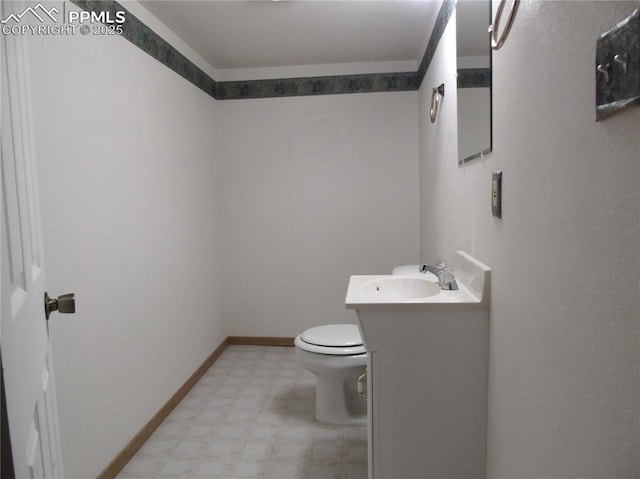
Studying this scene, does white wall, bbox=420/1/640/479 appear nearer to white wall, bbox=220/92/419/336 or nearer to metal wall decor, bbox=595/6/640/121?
A: metal wall decor, bbox=595/6/640/121

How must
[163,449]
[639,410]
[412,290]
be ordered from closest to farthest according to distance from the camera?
[639,410] < [412,290] < [163,449]

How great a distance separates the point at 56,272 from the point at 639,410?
1607 millimetres

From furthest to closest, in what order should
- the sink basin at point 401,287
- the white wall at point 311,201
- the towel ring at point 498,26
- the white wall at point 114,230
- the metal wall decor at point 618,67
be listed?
the white wall at point 311,201 < the sink basin at point 401,287 < the white wall at point 114,230 < the towel ring at point 498,26 < the metal wall decor at point 618,67

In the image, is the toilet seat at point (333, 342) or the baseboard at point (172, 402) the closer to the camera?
the baseboard at point (172, 402)

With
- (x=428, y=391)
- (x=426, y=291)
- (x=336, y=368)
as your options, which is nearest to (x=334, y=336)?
(x=336, y=368)

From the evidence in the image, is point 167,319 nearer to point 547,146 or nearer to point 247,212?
point 247,212

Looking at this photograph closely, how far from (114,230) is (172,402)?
1.10m

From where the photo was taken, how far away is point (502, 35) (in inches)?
43.7

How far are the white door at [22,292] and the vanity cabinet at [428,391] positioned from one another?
0.87m

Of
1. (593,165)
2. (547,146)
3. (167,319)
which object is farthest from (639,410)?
(167,319)

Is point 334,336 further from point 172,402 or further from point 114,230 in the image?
point 114,230

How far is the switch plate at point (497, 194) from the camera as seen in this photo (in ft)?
3.87

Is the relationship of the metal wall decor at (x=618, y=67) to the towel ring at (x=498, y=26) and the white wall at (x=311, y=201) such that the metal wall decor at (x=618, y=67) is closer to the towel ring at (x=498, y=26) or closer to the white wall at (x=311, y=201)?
the towel ring at (x=498, y=26)

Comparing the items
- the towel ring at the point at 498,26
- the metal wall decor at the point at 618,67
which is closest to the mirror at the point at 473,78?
the towel ring at the point at 498,26
